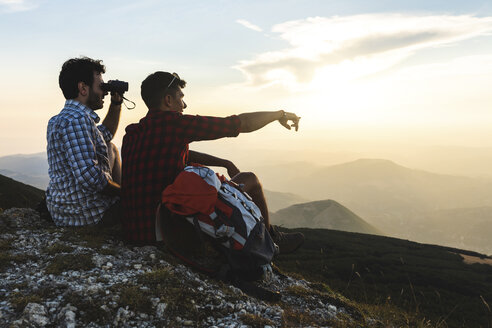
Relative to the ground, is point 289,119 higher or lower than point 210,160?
higher

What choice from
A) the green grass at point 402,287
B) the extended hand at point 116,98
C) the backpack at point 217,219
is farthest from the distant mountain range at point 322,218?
the backpack at point 217,219

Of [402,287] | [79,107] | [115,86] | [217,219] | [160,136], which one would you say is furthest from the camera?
[402,287]

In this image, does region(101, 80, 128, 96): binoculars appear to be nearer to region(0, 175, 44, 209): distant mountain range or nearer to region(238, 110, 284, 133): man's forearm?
region(238, 110, 284, 133): man's forearm

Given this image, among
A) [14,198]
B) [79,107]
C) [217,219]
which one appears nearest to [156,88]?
[79,107]

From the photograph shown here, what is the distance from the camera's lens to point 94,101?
21.0ft

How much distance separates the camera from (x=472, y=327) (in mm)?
11766

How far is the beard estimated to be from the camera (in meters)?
6.33

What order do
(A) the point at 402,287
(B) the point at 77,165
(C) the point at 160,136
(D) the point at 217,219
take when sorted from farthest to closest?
(A) the point at 402,287 → (B) the point at 77,165 → (C) the point at 160,136 → (D) the point at 217,219

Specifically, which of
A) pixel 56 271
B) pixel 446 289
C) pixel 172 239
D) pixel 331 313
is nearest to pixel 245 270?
pixel 172 239

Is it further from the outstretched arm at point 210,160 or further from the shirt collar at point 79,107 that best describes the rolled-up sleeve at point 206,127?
the shirt collar at point 79,107

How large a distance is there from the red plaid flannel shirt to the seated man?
62 cm

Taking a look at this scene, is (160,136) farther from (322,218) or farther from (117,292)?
(322,218)

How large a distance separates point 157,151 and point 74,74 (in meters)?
2.49

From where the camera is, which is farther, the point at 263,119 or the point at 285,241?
the point at 285,241
